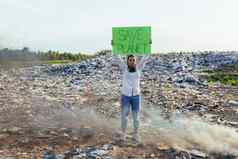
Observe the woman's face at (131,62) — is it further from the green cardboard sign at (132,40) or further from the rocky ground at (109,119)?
the rocky ground at (109,119)

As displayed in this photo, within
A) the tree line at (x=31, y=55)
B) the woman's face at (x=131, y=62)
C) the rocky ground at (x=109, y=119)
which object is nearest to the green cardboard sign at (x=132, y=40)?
the woman's face at (x=131, y=62)

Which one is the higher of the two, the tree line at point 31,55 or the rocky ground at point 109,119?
the tree line at point 31,55

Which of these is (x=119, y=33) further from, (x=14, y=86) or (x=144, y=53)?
(x=14, y=86)

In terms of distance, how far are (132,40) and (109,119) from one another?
9.35ft

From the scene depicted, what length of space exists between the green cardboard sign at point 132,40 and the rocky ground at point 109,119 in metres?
1.62

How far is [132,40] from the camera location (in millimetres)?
8883

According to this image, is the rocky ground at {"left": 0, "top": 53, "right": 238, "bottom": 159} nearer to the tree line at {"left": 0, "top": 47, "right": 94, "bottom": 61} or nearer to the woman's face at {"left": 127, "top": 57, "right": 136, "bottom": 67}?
the woman's face at {"left": 127, "top": 57, "right": 136, "bottom": 67}

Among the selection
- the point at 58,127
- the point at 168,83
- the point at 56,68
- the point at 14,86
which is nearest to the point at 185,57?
the point at 56,68

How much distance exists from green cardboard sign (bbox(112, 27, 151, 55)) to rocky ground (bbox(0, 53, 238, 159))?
162 cm

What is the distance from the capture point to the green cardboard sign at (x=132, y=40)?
8898 mm

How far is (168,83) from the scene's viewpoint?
1794cm

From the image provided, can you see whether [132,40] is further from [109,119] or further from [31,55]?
[31,55]

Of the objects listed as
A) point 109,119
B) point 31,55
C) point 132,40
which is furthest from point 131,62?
point 31,55

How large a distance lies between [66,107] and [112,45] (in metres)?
3.91
